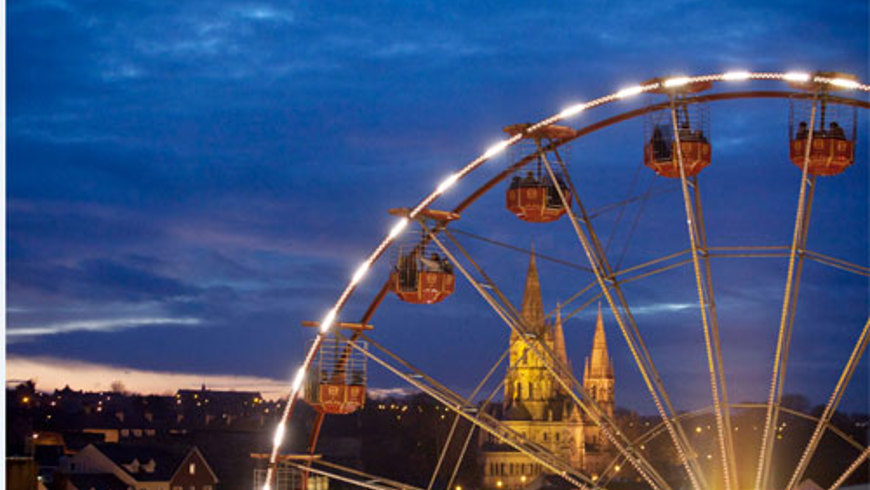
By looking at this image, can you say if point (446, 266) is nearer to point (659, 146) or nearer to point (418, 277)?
point (418, 277)

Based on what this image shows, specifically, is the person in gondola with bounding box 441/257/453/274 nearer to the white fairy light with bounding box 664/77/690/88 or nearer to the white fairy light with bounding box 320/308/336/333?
the white fairy light with bounding box 320/308/336/333

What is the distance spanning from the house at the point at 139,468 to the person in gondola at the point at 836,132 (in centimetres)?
4192

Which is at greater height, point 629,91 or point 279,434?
point 629,91

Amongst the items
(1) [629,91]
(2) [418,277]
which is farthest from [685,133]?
(2) [418,277]

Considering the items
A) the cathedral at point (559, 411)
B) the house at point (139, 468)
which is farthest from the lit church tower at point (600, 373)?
the house at point (139, 468)

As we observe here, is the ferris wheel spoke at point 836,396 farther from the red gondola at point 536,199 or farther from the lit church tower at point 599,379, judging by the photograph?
the lit church tower at point 599,379

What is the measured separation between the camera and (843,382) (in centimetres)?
1459

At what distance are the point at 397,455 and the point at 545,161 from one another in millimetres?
84614

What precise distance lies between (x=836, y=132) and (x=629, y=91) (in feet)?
9.13

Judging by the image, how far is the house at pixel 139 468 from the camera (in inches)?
2189

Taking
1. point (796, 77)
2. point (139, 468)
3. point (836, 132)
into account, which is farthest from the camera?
point (139, 468)

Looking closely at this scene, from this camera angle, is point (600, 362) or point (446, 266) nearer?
point (446, 266)

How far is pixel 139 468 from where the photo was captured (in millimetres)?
56656

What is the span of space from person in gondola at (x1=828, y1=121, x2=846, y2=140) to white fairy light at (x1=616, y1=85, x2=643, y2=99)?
2.53 m
